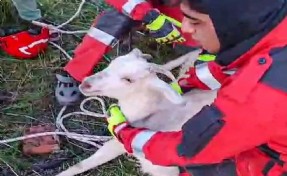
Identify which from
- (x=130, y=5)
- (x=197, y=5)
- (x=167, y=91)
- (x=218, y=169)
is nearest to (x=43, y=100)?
(x=130, y=5)

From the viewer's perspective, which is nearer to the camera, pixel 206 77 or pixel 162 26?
pixel 206 77

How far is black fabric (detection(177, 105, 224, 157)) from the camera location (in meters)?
1.91

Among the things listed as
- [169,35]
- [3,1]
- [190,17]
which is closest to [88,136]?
[169,35]

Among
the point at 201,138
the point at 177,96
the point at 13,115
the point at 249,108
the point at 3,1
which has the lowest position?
the point at 13,115

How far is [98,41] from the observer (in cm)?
298

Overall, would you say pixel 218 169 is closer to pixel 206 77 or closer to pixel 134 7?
pixel 206 77

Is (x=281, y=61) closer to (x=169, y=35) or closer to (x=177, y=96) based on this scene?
(x=177, y=96)

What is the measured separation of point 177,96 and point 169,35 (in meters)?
0.62

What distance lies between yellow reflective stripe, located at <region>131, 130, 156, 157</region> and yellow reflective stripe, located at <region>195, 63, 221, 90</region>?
30 centimetres

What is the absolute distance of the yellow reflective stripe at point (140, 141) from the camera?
7.45 feet

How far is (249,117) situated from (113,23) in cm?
125

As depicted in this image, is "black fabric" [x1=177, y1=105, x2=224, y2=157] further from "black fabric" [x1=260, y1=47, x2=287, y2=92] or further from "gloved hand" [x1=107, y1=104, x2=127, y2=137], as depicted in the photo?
"gloved hand" [x1=107, y1=104, x2=127, y2=137]

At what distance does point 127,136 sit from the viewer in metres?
2.34

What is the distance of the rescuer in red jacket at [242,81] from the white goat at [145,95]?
0.47m
